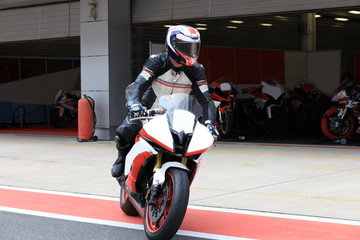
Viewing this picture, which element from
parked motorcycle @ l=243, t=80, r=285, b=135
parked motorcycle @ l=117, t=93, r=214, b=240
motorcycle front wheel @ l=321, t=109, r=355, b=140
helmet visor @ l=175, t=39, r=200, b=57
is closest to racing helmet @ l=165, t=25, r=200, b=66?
helmet visor @ l=175, t=39, r=200, b=57

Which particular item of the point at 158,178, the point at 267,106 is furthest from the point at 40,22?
the point at 158,178

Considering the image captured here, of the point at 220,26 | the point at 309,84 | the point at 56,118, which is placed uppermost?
the point at 220,26

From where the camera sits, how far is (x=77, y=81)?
26.1 m

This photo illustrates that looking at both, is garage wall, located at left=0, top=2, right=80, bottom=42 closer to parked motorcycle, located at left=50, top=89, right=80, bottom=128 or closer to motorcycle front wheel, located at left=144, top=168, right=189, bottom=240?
parked motorcycle, located at left=50, top=89, right=80, bottom=128

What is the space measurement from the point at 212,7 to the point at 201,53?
363 cm

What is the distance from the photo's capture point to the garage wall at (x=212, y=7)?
44.2 feet

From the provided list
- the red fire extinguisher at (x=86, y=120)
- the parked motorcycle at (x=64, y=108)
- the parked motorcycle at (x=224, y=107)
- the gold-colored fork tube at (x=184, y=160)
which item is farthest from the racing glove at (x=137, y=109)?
the parked motorcycle at (x=64, y=108)

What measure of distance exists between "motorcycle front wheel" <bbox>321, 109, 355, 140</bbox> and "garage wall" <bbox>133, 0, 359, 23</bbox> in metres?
2.38

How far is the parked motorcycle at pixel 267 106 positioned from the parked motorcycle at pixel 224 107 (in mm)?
1176

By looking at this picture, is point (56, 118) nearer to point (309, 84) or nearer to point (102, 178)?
point (309, 84)

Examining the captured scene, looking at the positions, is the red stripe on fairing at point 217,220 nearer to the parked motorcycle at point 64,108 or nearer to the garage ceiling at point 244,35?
the garage ceiling at point 244,35

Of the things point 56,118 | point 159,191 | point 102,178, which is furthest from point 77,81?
point 159,191

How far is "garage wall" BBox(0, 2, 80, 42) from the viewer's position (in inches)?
703

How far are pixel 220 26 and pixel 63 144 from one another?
7.33m
